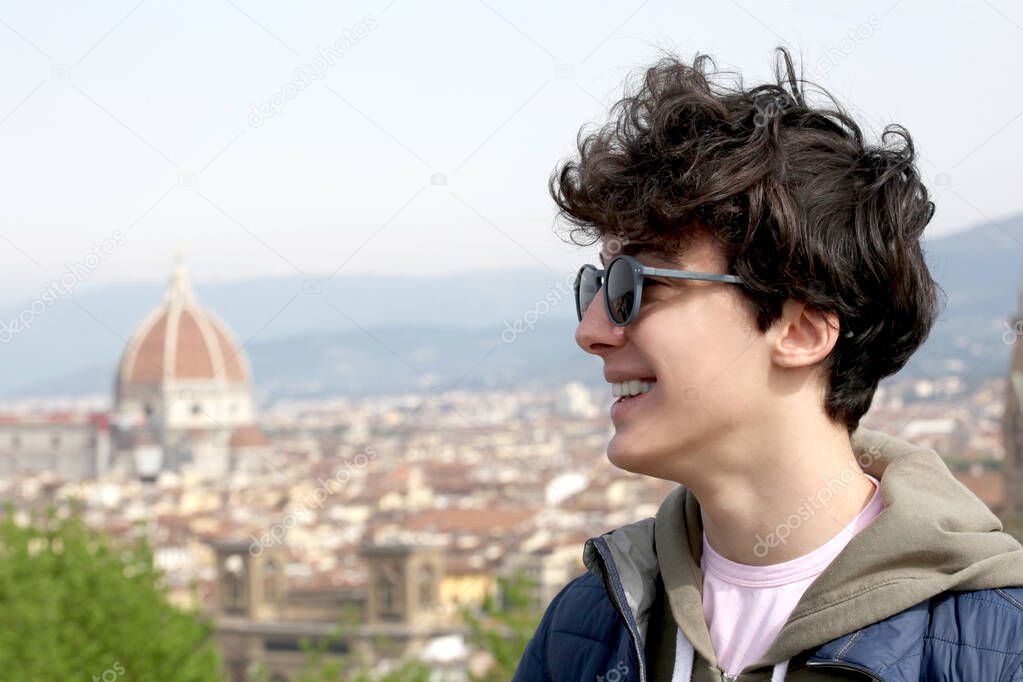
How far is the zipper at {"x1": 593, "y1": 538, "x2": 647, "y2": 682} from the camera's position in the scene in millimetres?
1406

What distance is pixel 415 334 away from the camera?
42.1m

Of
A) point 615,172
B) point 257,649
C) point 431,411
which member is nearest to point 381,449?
point 431,411

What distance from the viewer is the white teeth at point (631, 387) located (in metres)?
1.46

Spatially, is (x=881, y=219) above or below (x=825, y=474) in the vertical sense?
above

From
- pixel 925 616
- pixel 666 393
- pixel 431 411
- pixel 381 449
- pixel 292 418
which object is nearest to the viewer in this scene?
pixel 925 616

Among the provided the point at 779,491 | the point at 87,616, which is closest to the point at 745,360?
the point at 779,491

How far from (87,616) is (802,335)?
4.98 metres

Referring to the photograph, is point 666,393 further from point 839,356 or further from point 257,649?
point 257,649

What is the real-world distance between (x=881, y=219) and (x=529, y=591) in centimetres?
366

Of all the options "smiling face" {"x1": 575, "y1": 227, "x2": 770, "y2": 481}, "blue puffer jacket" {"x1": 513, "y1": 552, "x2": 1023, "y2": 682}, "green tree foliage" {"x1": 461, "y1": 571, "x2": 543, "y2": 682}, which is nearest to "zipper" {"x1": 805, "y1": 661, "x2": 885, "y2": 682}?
"blue puffer jacket" {"x1": 513, "y1": 552, "x2": 1023, "y2": 682}

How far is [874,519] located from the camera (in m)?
1.35

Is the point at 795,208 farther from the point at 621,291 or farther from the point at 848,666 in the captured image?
the point at 848,666

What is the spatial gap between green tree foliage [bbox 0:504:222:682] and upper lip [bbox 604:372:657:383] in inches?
168

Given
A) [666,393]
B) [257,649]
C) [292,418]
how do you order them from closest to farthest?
1. [666,393]
2. [257,649]
3. [292,418]
